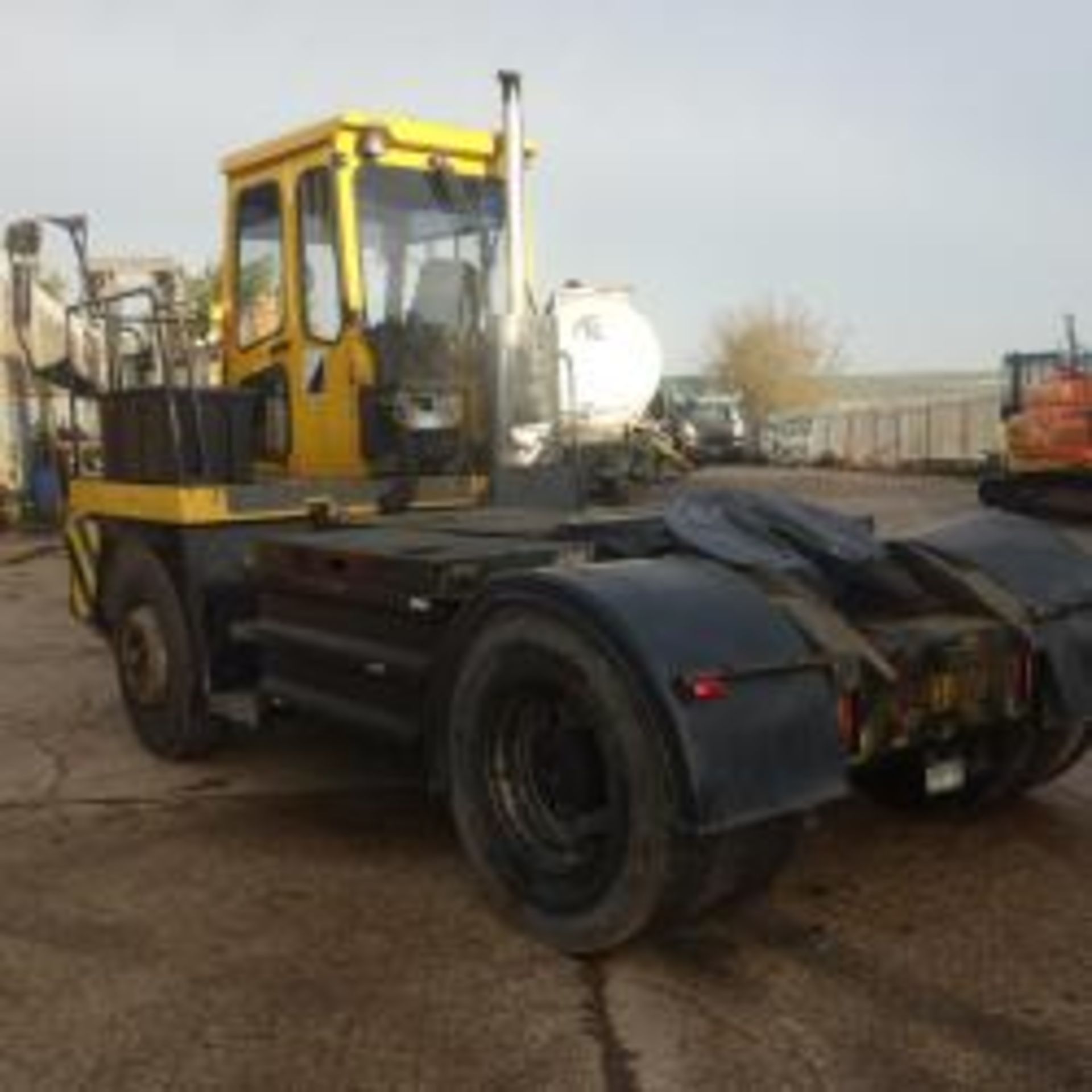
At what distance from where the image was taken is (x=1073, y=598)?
601 cm

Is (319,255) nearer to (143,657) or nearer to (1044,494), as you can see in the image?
(143,657)

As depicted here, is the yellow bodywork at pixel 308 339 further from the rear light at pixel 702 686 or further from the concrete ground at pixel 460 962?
the rear light at pixel 702 686

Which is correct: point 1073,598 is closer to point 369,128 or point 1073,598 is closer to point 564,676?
point 564,676

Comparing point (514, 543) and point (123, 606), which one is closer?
point (514, 543)

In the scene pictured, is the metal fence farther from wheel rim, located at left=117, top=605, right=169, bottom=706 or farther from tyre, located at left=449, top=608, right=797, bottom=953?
tyre, located at left=449, top=608, right=797, bottom=953

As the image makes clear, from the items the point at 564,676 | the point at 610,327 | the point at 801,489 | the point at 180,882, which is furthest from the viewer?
the point at 801,489

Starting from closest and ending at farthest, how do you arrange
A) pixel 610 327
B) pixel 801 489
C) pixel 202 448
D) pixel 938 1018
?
pixel 938 1018, pixel 202 448, pixel 610 327, pixel 801 489

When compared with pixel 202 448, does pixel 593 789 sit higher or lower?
lower

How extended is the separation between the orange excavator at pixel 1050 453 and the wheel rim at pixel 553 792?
58.0 feet

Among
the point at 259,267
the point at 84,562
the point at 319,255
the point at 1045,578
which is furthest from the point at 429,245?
the point at 1045,578

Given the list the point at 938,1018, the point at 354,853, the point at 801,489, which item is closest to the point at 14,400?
the point at 801,489

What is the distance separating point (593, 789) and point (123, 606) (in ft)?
11.8

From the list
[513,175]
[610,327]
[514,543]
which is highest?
[513,175]

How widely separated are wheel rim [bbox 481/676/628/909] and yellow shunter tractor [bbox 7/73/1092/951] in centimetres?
1
